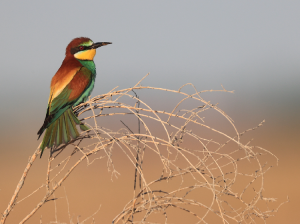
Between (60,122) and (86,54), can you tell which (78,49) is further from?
(60,122)

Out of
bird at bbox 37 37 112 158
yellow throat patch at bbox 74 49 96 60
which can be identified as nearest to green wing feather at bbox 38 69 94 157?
bird at bbox 37 37 112 158

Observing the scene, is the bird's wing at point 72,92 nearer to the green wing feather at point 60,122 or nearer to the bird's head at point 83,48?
the green wing feather at point 60,122

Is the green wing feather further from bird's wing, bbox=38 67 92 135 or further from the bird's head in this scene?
the bird's head

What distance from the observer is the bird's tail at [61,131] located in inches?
83.9

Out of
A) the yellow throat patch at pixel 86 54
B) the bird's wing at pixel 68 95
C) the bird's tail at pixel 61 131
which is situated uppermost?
the yellow throat patch at pixel 86 54

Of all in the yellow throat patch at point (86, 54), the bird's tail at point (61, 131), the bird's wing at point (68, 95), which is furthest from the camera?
the yellow throat patch at point (86, 54)

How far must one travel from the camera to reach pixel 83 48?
309cm

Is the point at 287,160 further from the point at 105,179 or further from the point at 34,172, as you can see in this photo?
the point at 34,172

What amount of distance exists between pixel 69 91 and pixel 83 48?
0.66m

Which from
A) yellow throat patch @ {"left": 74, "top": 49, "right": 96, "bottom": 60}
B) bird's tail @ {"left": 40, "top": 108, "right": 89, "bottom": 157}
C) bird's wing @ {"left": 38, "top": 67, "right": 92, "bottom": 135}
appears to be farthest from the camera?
yellow throat patch @ {"left": 74, "top": 49, "right": 96, "bottom": 60}

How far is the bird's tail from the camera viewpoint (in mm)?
2131

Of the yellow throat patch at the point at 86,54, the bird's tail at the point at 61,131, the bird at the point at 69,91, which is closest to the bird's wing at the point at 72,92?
the bird at the point at 69,91

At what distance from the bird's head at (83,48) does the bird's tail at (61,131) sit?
934 mm

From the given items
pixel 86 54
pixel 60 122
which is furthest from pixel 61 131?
pixel 86 54
